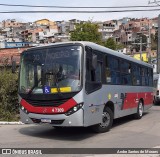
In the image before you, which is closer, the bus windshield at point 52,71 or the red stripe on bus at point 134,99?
the bus windshield at point 52,71

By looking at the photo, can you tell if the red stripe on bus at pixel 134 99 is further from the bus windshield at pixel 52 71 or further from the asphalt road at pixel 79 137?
the bus windshield at pixel 52 71

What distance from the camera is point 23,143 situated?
983 cm

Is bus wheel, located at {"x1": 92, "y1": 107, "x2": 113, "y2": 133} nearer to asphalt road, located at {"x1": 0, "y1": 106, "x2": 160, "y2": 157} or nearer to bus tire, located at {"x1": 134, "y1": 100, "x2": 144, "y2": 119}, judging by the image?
asphalt road, located at {"x1": 0, "y1": 106, "x2": 160, "y2": 157}

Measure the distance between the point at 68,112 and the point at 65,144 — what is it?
88 cm

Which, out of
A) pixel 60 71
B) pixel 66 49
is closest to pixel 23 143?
pixel 60 71

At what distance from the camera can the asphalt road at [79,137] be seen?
9.73 meters

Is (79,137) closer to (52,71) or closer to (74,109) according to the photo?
(74,109)

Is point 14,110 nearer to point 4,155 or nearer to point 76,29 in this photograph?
point 4,155

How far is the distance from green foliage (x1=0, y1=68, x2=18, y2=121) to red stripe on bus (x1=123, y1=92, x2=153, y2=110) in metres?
4.64

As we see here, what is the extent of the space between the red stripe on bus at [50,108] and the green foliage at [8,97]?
13.7ft

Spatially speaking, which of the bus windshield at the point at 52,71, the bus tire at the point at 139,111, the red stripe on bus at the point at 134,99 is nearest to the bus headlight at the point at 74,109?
the bus windshield at the point at 52,71

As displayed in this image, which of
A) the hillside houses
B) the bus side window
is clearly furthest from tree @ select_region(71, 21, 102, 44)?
the hillside houses

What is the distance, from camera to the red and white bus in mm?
10117

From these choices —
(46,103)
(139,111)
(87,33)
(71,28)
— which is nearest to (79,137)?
(46,103)
